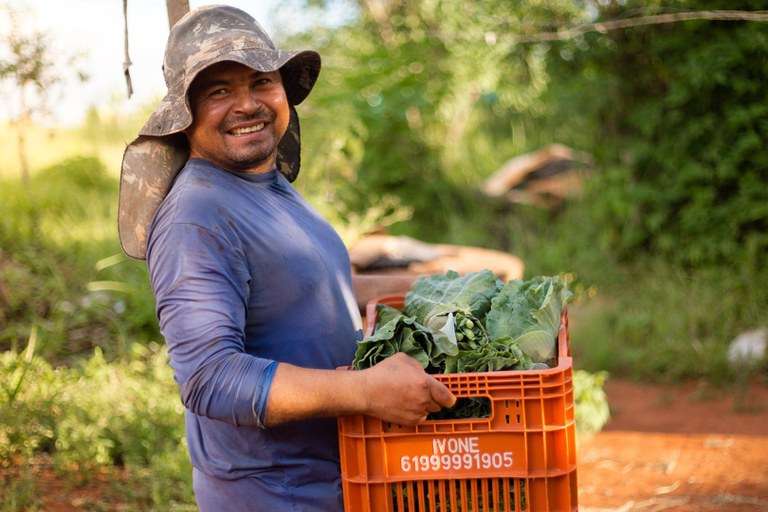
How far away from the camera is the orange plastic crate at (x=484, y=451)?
2.36m

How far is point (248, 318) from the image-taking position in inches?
102

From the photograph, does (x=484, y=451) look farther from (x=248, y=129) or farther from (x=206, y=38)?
(x=206, y=38)

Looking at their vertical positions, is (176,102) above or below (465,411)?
above

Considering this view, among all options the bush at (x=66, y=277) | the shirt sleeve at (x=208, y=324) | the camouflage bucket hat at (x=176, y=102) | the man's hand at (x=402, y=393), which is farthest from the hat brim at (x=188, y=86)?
the bush at (x=66, y=277)

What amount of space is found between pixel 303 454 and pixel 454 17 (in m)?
7.96

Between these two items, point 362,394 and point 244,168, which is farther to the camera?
point 244,168

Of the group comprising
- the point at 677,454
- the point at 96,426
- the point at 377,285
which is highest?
the point at 377,285

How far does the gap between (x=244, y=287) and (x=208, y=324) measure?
20cm

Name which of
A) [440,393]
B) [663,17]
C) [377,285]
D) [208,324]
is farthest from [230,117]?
[663,17]

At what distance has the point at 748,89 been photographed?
8086 mm

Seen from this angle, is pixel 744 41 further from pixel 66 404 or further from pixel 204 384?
pixel 204 384

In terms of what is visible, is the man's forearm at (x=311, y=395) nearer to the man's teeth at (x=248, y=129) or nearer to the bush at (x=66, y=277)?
the man's teeth at (x=248, y=129)

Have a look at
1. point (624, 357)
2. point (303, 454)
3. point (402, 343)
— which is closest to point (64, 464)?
point (303, 454)

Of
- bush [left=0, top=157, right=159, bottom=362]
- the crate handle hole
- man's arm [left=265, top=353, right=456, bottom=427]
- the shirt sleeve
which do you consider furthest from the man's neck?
bush [left=0, top=157, right=159, bottom=362]
